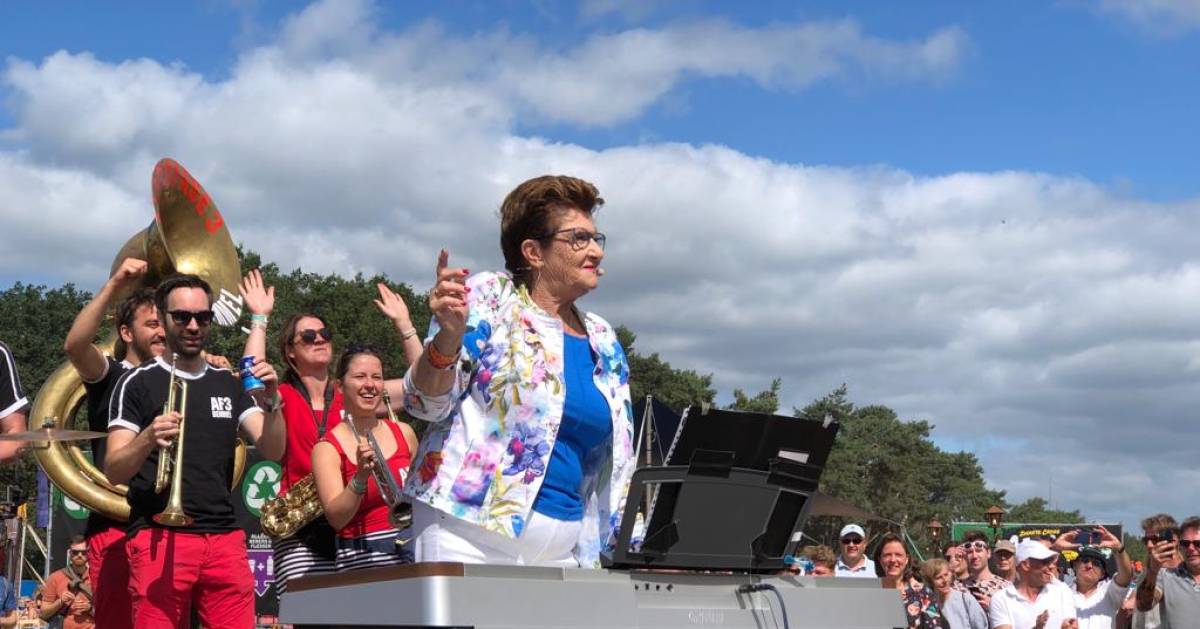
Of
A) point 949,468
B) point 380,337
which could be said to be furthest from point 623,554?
point 949,468

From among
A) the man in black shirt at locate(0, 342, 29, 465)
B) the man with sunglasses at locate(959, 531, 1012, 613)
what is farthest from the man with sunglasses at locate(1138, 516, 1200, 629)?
the man in black shirt at locate(0, 342, 29, 465)

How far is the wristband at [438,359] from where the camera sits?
3848mm

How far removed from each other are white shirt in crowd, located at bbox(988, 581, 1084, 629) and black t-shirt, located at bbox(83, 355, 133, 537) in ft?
23.4

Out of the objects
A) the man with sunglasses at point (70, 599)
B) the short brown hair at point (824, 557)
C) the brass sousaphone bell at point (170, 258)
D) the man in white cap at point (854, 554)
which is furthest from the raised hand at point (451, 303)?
the man with sunglasses at point (70, 599)

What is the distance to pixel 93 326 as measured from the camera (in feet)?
19.5

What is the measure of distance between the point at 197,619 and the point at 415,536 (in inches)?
98.7

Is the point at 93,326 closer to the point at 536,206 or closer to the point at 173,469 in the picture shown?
the point at 173,469

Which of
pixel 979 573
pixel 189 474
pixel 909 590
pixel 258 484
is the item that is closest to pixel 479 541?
pixel 189 474

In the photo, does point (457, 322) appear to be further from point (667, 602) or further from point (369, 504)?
point (369, 504)

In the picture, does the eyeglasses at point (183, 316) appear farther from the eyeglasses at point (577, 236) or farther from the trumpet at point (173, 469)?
the eyeglasses at point (577, 236)

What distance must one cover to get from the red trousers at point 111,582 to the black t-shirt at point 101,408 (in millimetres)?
118

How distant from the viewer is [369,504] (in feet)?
19.0

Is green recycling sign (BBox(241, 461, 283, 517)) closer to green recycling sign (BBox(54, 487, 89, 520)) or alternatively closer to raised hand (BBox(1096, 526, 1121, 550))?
green recycling sign (BBox(54, 487, 89, 520))

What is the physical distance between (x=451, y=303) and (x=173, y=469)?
→ 235cm
